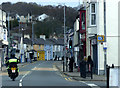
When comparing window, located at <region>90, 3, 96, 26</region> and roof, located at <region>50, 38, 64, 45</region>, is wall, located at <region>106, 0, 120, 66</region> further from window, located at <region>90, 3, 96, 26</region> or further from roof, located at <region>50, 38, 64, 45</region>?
roof, located at <region>50, 38, 64, 45</region>

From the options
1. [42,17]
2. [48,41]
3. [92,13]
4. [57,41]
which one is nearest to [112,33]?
[92,13]

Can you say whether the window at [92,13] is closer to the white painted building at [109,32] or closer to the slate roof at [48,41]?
the white painted building at [109,32]

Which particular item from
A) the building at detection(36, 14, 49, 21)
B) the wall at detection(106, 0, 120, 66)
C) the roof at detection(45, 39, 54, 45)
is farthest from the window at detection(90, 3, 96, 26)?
the roof at detection(45, 39, 54, 45)

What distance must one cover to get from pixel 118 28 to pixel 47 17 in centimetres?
11216

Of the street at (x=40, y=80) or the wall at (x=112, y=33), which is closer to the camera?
the street at (x=40, y=80)

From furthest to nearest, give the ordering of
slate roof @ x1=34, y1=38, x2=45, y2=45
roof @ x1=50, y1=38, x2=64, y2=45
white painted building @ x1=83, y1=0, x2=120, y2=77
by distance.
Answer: roof @ x1=50, y1=38, x2=64, y2=45
slate roof @ x1=34, y1=38, x2=45, y2=45
white painted building @ x1=83, y1=0, x2=120, y2=77

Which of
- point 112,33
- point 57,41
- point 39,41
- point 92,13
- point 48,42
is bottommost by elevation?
point 112,33

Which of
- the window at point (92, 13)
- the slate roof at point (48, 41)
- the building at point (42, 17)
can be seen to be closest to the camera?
the window at point (92, 13)

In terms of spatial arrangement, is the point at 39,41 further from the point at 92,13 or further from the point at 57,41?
the point at 92,13

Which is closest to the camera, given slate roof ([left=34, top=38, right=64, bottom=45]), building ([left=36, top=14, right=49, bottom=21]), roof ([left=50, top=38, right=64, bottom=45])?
slate roof ([left=34, top=38, right=64, bottom=45])

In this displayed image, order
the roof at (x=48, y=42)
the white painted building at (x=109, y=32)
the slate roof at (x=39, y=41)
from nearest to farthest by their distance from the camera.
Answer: the white painted building at (x=109, y=32) → the slate roof at (x=39, y=41) → the roof at (x=48, y=42)

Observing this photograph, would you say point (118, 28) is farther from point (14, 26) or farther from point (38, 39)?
point (14, 26)

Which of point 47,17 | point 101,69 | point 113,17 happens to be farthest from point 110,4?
point 47,17

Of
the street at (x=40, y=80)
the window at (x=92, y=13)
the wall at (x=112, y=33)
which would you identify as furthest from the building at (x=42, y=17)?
Answer: the street at (x=40, y=80)
